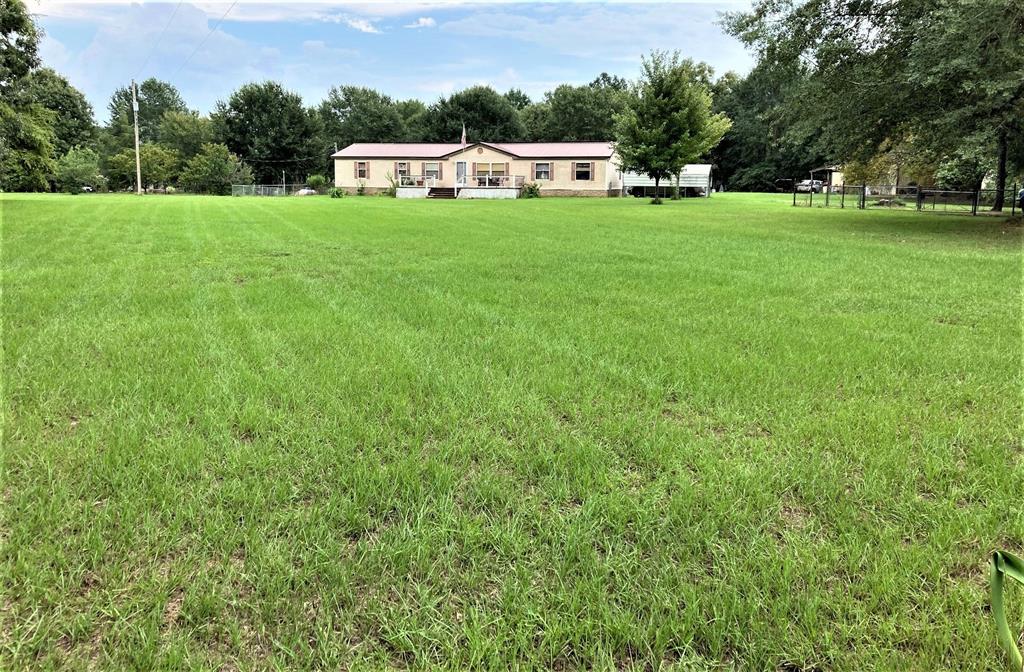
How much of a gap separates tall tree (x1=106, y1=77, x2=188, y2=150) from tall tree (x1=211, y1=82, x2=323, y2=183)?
25.5 meters

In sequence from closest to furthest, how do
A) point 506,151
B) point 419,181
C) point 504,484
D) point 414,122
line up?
→ point 504,484
point 506,151
point 419,181
point 414,122

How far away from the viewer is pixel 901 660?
1.64m

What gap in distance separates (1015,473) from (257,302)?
5.68m

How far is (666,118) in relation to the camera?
2866 centimetres

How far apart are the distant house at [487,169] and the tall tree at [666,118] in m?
8.52

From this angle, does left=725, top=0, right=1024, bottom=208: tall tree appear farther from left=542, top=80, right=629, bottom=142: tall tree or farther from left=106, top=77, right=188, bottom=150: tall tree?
left=106, top=77, right=188, bottom=150: tall tree

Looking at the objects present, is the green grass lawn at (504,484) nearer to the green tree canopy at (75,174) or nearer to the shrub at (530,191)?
the shrub at (530,191)

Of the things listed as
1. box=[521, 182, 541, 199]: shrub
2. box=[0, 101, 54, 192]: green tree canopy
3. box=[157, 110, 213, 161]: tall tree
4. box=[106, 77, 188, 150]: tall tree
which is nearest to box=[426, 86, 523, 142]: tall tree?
box=[157, 110, 213, 161]: tall tree

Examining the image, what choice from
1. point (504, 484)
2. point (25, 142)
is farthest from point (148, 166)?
point (504, 484)

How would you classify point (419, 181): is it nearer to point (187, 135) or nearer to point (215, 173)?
point (215, 173)

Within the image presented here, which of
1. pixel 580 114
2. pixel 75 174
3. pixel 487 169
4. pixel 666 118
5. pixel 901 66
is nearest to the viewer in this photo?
pixel 901 66

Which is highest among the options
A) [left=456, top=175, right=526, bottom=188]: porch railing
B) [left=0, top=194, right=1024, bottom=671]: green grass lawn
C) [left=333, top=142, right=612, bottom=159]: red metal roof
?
[left=333, top=142, right=612, bottom=159]: red metal roof

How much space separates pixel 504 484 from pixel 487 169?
38.3 m

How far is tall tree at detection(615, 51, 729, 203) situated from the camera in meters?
28.2
